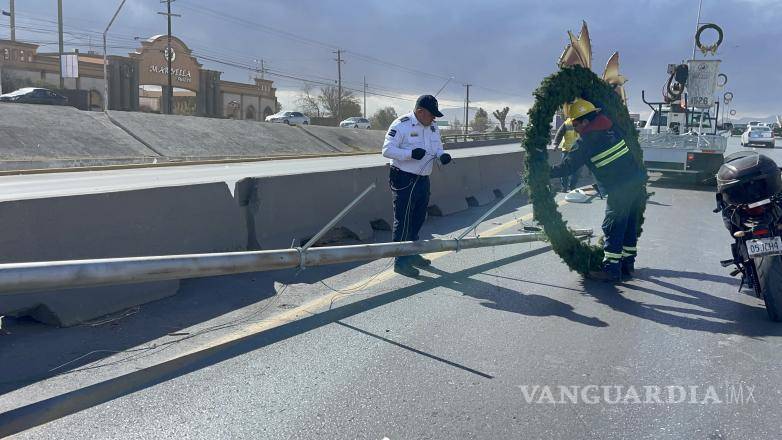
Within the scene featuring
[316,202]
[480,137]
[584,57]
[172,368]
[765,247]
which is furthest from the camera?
[480,137]

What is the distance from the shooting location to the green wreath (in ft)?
21.9

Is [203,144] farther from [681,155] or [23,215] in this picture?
[23,215]

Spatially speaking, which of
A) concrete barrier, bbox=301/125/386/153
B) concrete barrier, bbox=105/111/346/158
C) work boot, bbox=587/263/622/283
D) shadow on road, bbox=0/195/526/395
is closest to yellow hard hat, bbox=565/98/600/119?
work boot, bbox=587/263/622/283

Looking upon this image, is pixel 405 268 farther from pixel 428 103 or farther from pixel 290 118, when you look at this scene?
pixel 290 118

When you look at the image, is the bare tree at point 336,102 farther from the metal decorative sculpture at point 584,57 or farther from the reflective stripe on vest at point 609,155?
the reflective stripe on vest at point 609,155

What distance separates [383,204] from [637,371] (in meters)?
5.47

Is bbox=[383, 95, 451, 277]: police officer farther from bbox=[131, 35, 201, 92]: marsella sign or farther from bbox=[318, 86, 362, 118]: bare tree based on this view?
bbox=[318, 86, 362, 118]: bare tree

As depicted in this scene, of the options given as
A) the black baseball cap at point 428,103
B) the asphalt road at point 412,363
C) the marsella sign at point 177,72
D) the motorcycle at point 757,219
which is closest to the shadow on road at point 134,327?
the asphalt road at point 412,363

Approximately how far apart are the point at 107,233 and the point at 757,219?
17.3 feet

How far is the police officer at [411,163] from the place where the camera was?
272 inches

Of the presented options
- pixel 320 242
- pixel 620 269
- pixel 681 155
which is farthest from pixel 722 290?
pixel 681 155

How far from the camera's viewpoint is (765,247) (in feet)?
16.9

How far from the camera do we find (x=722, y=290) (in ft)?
21.0

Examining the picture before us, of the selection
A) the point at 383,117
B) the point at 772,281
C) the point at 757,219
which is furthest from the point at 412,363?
the point at 383,117
